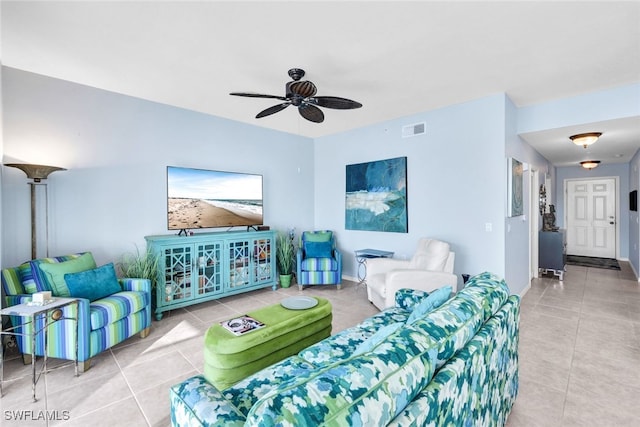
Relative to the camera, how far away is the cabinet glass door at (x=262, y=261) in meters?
4.38

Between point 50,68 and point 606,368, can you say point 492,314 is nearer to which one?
point 606,368

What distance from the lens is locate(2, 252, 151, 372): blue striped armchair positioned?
2391mm

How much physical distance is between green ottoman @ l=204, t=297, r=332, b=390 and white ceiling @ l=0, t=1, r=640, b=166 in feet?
7.34

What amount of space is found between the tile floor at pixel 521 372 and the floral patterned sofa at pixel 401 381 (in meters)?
0.62

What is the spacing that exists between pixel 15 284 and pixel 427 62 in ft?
13.7

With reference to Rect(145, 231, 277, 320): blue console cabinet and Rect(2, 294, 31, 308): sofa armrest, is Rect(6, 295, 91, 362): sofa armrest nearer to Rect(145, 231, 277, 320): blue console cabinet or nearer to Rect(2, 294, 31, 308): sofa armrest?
Rect(2, 294, 31, 308): sofa armrest

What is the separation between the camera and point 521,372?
242 cm

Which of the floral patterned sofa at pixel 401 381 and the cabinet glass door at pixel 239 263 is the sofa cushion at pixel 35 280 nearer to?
the cabinet glass door at pixel 239 263

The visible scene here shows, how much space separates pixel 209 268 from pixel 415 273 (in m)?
2.57

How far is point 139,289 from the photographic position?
2.99 metres

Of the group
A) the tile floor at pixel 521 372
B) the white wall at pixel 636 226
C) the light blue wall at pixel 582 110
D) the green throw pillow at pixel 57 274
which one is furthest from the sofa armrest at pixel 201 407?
the white wall at pixel 636 226

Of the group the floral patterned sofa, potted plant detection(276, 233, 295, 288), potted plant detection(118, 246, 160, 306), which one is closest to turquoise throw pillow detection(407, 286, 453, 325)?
the floral patterned sofa

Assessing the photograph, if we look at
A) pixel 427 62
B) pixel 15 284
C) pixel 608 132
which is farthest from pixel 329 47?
pixel 608 132

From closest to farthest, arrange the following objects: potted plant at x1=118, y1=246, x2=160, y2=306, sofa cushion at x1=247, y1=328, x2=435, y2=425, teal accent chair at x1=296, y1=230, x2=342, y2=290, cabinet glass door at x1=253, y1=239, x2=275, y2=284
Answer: sofa cushion at x1=247, y1=328, x2=435, y2=425 → potted plant at x1=118, y1=246, x2=160, y2=306 → cabinet glass door at x1=253, y1=239, x2=275, y2=284 → teal accent chair at x1=296, y1=230, x2=342, y2=290
